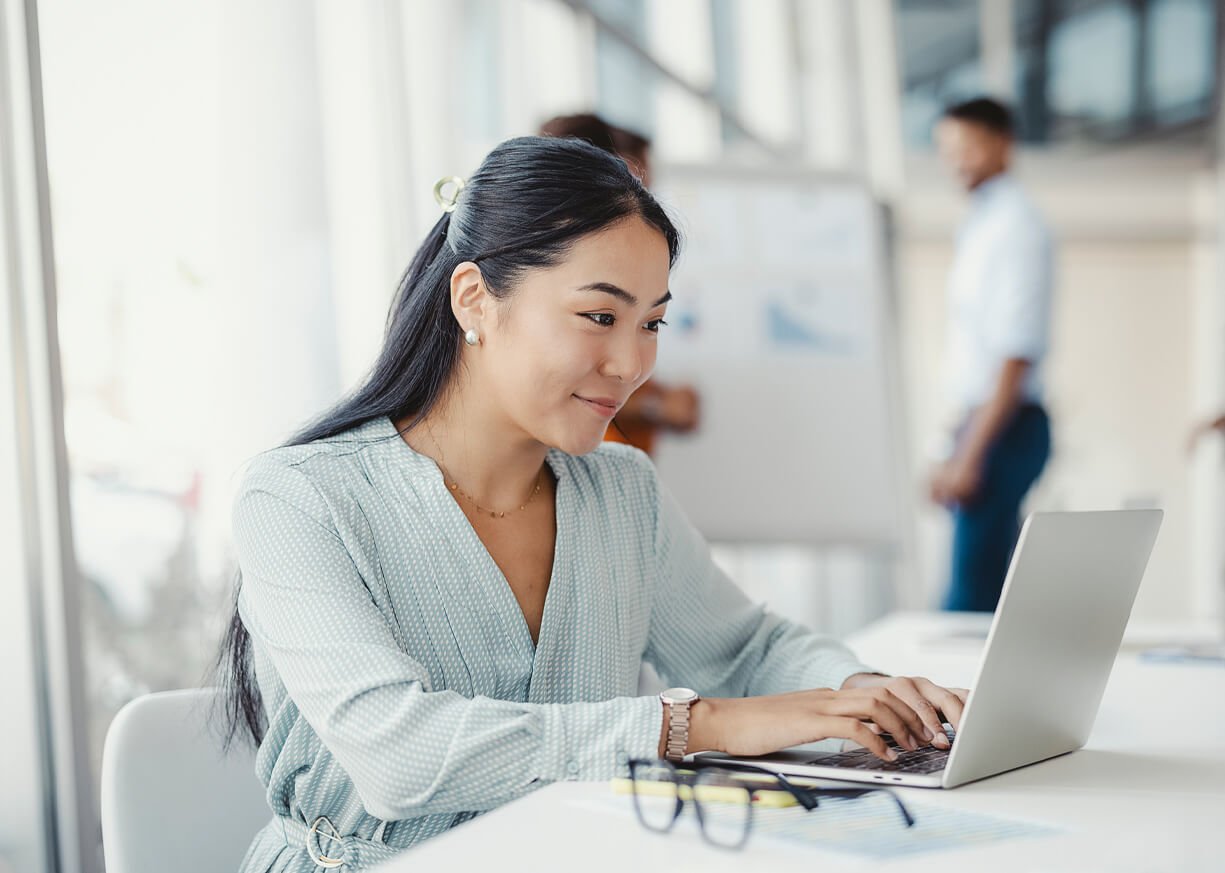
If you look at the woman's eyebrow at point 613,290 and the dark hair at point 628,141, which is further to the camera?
the dark hair at point 628,141

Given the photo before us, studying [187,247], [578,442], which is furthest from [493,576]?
[187,247]

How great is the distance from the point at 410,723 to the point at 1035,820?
0.50m

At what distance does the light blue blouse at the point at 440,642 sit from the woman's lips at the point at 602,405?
0.15 metres

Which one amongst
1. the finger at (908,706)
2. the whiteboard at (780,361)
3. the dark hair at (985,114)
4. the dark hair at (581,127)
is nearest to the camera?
the finger at (908,706)

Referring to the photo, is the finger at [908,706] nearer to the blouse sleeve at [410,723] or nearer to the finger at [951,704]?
the finger at [951,704]

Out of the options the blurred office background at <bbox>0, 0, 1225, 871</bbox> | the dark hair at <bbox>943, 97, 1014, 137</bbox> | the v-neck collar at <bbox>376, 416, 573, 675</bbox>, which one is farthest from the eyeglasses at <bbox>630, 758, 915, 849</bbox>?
the dark hair at <bbox>943, 97, 1014, 137</bbox>

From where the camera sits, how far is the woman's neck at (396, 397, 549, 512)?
54.4 inches

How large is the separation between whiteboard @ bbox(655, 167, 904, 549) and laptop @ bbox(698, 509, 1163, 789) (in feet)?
6.05

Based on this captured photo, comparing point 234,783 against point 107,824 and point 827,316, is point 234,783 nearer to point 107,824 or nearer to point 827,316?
point 107,824

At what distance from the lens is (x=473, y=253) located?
135 cm

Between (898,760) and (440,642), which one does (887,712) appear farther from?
(440,642)

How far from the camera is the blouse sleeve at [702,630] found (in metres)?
1.54

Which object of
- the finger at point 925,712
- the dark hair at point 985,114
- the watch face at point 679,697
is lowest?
the finger at point 925,712

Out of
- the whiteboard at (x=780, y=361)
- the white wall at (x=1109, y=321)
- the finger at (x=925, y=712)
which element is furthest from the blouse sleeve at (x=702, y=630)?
the white wall at (x=1109, y=321)
